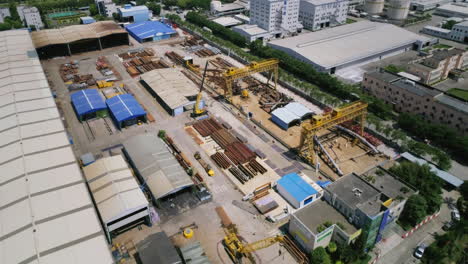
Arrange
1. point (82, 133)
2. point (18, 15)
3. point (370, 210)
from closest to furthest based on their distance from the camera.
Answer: point (370, 210) → point (82, 133) → point (18, 15)

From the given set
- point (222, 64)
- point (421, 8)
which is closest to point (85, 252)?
point (222, 64)

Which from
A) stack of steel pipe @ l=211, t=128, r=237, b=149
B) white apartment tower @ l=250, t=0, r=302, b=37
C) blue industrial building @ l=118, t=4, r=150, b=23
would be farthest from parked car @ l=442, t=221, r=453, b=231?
blue industrial building @ l=118, t=4, r=150, b=23

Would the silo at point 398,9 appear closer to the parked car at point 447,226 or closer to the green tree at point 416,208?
Answer: the parked car at point 447,226

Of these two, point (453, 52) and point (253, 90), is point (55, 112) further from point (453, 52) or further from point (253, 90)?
point (453, 52)

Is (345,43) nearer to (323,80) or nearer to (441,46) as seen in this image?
(323,80)

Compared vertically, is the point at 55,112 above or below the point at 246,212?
above

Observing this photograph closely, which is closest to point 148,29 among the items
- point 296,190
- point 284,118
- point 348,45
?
point 348,45
